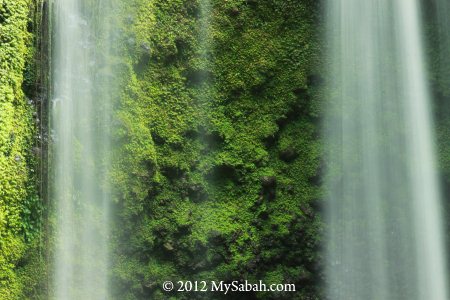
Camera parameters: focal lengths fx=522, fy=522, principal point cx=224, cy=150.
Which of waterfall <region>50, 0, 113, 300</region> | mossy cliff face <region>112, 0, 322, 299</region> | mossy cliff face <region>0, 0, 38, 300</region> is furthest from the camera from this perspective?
mossy cliff face <region>112, 0, 322, 299</region>

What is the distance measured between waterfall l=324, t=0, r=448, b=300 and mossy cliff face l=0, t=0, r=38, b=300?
14.5 ft

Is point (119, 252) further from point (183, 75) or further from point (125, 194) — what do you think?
point (183, 75)

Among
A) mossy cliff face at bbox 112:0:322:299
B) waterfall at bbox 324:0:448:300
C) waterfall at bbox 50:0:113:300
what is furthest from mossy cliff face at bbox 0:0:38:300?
waterfall at bbox 324:0:448:300

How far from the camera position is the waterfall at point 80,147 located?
23.3 feet

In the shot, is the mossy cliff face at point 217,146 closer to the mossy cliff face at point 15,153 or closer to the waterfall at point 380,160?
the waterfall at point 380,160

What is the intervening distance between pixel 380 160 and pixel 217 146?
2594mm

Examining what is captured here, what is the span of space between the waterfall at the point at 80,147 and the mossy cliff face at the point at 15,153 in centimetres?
33

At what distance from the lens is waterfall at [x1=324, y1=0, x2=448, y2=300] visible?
7871 millimetres

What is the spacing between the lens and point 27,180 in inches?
274

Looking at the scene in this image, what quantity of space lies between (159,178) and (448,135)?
466cm

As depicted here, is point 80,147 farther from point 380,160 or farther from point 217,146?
point 380,160

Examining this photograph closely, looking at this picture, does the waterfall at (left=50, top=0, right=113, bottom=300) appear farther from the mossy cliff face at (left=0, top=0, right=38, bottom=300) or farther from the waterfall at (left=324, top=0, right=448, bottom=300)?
the waterfall at (left=324, top=0, right=448, bottom=300)

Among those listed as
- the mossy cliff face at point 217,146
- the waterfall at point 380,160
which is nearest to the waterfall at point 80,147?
the mossy cliff face at point 217,146

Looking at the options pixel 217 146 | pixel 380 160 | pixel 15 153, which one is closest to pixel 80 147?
pixel 15 153
